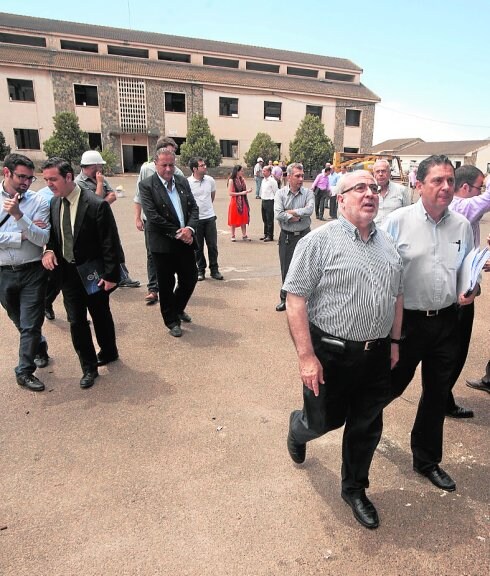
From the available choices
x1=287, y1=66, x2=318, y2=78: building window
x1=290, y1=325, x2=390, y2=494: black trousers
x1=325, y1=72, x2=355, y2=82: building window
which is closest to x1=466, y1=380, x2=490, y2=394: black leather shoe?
x1=290, y1=325, x2=390, y2=494: black trousers

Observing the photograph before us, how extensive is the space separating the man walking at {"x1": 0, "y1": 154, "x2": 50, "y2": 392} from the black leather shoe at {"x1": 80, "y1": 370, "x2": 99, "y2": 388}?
0.35 meters

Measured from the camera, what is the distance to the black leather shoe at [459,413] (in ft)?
11.6

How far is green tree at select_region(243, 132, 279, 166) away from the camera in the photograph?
38.1m

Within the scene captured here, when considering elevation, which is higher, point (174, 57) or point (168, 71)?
point (174, 57)

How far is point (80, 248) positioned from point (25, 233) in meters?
0.45

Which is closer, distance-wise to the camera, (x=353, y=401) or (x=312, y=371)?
(x=312, y=371)

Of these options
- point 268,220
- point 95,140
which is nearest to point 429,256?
point 268,220

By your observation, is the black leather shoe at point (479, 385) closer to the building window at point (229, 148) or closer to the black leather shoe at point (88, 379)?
the black leather shoe at point (88, 379)

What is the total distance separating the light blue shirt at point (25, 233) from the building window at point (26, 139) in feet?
121

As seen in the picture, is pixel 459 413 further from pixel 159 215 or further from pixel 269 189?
pixel 269 189

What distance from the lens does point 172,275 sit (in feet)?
17.0

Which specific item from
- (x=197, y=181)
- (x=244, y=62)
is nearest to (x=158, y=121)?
(x=244, y=62)

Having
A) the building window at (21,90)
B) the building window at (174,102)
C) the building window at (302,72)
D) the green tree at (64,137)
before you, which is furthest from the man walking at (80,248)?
the building window at (302,72)

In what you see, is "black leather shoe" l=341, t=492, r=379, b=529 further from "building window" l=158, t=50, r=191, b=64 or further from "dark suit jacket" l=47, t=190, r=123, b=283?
"building window" l=158, t=50, r=191, b=64
